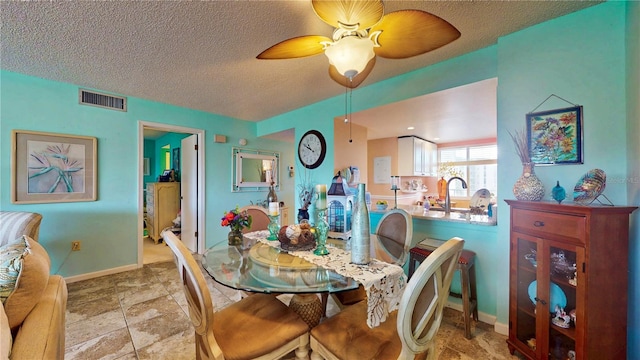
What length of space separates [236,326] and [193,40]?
2017 millimetres

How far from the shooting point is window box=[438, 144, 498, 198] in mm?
5395

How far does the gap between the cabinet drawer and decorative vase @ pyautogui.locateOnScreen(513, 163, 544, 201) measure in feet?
0.33

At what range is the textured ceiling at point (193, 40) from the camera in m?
1.49

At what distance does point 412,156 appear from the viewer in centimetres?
484

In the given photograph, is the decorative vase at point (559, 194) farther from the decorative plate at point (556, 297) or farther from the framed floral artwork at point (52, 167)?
the framed floral artwork at point (52, 167)

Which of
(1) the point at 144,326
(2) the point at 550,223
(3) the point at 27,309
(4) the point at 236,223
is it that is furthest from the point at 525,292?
(1) the point at 144,326

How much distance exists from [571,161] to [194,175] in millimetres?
4431

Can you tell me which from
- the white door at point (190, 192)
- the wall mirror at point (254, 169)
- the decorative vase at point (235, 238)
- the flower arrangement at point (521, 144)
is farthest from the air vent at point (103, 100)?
the flower arrangement at point (521, 144)

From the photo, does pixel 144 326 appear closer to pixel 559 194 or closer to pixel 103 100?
pixel 103 100

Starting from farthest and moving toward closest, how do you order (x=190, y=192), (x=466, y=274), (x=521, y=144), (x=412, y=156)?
(x=412, y=156) → (x=190, y=192) → (x=466, y=274) → (x=521, y=144)

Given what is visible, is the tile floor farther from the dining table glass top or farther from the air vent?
the air vent

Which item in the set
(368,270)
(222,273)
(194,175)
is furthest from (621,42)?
(194,175)

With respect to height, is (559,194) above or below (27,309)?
above

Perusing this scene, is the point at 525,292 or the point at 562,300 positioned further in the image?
the point at 525,292
